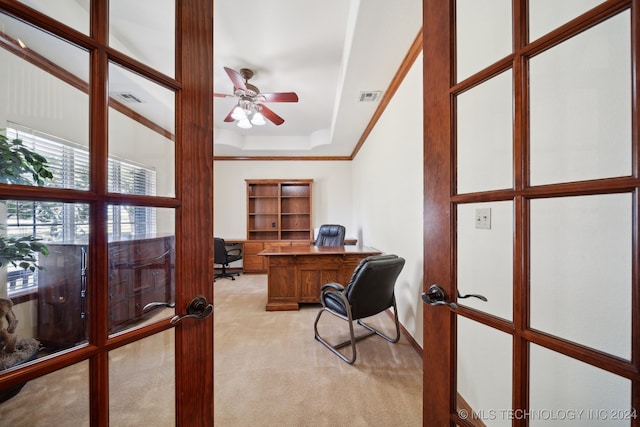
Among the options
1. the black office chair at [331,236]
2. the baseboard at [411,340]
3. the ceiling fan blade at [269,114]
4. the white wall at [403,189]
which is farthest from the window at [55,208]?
the black office chair at [331,236]

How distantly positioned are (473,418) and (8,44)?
5.41 feet

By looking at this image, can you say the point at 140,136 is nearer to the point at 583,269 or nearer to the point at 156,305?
the point at 156,305

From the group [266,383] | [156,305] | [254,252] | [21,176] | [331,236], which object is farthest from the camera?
[254,252]

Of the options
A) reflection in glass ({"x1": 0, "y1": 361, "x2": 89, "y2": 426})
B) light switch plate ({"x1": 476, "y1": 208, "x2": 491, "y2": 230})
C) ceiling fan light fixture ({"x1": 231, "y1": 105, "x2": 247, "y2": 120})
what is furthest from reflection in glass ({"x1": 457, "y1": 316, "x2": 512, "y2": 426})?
ceiling fan light fixture ({"x1": 231, "y1": 105, "x2": 247, "y2": 120})

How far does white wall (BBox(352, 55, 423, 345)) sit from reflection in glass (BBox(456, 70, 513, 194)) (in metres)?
1.21

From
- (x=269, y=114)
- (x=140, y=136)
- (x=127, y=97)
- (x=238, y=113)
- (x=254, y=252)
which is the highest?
(x=269, y=114)

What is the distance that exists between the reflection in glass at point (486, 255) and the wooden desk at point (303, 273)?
238cm

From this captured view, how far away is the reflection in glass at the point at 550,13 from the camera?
0.61 meters

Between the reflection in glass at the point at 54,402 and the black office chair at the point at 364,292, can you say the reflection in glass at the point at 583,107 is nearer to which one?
the reflection in glass at the point at 54,402

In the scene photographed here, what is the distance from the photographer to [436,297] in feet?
2.69

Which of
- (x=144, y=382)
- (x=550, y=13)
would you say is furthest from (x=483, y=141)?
(x=144, y=382)

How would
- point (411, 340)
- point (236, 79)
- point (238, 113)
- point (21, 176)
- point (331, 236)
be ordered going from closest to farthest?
point (21, 176), point (411, 340), point (236, 79), point (238, 113), point (331, 236)

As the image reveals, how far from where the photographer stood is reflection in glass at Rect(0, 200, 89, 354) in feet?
1.73

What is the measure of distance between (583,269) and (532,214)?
274 mm
